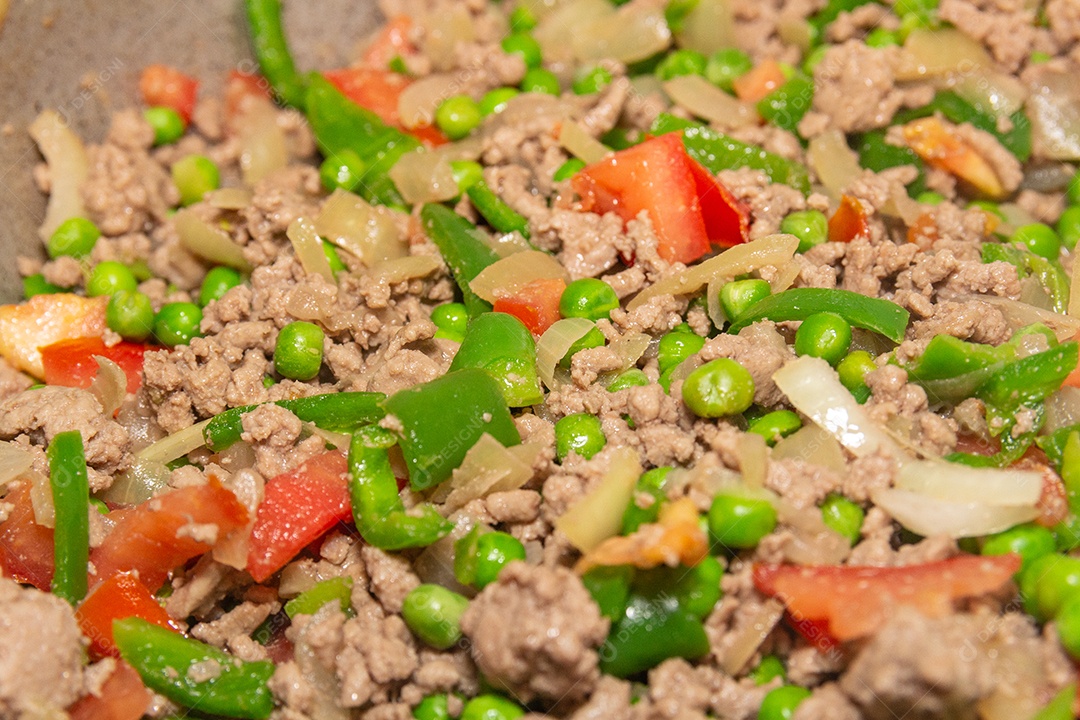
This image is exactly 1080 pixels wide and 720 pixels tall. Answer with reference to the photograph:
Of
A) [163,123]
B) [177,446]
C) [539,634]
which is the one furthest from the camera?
[163,123]

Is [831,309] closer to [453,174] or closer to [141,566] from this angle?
[453,174]

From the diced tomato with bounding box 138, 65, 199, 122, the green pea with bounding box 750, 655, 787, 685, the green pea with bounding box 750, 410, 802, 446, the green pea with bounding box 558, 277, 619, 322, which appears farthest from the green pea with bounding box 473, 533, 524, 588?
the diced tomato with bounding box 138, 65, 199, 122

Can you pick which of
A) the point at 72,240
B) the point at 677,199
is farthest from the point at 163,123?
the point at 677,199

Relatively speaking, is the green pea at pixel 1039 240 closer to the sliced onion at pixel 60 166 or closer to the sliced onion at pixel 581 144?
the sliced onion at pixel 581 144

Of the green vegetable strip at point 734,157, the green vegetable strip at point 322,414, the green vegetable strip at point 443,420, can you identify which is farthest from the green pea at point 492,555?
the green vegetable strip at point 734,157

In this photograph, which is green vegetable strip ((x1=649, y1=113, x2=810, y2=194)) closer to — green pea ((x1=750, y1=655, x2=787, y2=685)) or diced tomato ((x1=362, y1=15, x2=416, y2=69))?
diced tomato ((x1=362, y1=15, x2=416, y2=69))

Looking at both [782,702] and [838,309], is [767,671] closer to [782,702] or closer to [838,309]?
[782,702]
